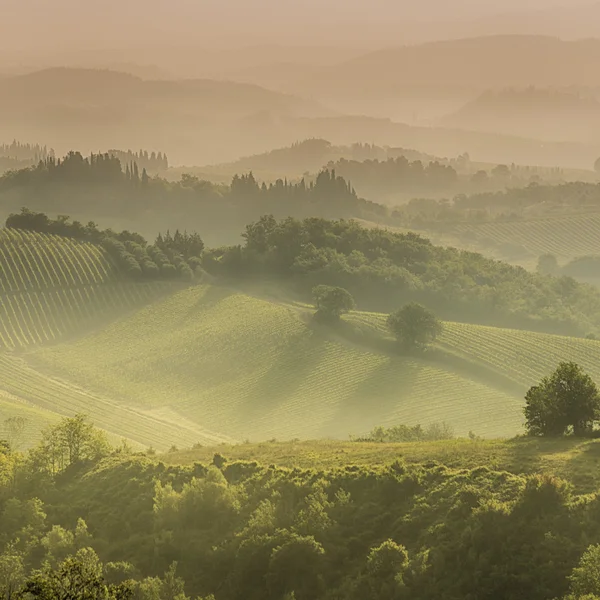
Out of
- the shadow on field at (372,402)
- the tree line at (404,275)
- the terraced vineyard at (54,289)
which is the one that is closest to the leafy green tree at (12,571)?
the shadow on field at (372,402)

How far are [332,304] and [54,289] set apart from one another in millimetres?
47302

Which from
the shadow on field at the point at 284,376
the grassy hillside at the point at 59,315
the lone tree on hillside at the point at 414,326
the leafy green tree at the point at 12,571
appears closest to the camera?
the leafy green tree at the point at 12,571

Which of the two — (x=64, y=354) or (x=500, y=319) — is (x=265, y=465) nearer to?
(x=64, y=354)

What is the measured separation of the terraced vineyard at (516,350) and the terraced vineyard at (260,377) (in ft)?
16.9

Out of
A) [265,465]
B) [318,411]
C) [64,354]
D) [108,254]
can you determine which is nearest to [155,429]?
Result: [318,411]

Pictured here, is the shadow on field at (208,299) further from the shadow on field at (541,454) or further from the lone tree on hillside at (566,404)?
the shadow on field at (541,454)

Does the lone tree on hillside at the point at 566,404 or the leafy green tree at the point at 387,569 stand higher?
the lone tree on hillside at the point at 566,404

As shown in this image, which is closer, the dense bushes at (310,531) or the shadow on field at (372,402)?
the dense bushes at (310,531)

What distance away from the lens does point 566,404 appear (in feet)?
154

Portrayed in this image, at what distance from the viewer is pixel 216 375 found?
4469 inches

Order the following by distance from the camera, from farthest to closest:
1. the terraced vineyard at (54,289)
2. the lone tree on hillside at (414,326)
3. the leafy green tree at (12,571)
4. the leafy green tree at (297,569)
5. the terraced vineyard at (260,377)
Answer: the terraced vineyard at (54,289)
the lone tree on hillside at (414,326)
the terraced vineyard at (260,377)
the leafy green tree at (12,571)
the leafy green tree at (297,569)

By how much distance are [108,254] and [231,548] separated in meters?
121

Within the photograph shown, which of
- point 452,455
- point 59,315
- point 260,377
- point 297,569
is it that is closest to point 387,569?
point 297,569

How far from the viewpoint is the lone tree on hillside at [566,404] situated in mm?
46750
